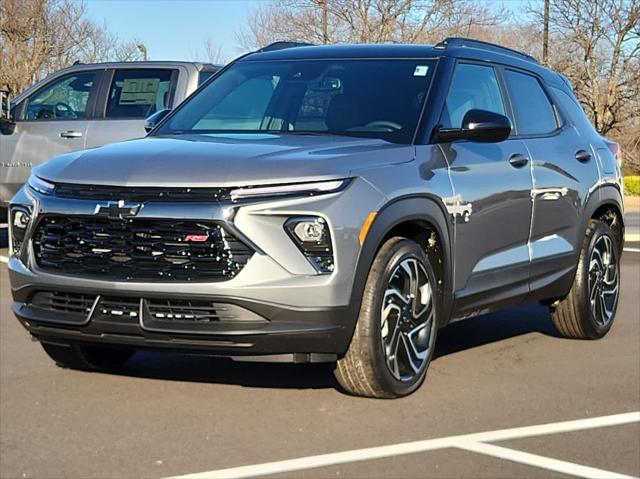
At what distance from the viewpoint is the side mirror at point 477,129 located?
5.89m

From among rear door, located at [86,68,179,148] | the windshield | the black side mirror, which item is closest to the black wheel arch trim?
the windshield

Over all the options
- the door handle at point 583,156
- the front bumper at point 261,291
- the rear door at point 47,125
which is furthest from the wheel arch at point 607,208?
the rear door at point 47,125

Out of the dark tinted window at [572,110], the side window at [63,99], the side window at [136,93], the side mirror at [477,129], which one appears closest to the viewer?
the side mirror at [477,129]

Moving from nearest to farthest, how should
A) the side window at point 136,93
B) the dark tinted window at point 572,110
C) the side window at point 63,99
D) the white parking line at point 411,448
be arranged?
the white parking line at point 411,448, the dark tinted window at point 572,110, the side window at point 136,93, the side window at point 63,99

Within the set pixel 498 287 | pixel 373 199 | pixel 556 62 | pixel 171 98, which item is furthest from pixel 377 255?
pixel 556 62

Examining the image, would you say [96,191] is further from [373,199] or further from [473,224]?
[473,224]

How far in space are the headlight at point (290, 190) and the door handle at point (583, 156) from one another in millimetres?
2796

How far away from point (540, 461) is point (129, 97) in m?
7.86

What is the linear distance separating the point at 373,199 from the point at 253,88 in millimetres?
1803

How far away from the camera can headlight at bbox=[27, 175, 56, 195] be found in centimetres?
524

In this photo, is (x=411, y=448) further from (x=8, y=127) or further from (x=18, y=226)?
(x=8, y=127)

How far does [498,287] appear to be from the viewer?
20.8ft

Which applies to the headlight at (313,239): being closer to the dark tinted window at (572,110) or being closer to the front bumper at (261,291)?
the front bumper at (261,291)

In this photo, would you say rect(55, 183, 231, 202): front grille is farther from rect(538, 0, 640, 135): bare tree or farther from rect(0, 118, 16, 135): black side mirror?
rect(538, 0, 640, 135): bare tree
